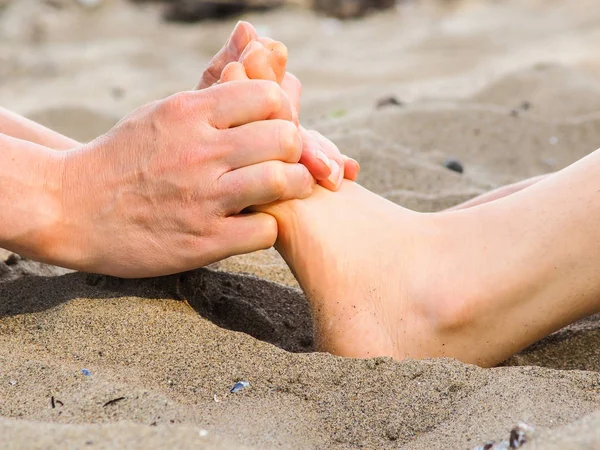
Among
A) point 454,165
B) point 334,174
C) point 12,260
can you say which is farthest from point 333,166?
point 454,165

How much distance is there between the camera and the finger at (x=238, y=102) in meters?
1.55

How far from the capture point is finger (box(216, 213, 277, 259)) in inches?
61.4

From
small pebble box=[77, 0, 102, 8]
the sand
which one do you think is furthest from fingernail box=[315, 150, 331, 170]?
small pebble box=[77, 0, 102, 8]

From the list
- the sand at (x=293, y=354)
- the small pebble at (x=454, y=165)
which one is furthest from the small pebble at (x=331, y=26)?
the small pebble at (x=454, y=165)

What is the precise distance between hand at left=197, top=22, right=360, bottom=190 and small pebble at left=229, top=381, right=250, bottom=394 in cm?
48

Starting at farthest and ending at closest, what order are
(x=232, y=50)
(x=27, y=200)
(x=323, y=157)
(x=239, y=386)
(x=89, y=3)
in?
(x=89, y=3), (x=232, y=50), (x=323, y=157), (x=27, y=200), (x=239, y=386)

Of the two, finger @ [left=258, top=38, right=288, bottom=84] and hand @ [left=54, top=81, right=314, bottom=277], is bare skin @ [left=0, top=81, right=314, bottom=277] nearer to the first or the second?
hand @ [left=54, top=81, right=314, bottom=277]

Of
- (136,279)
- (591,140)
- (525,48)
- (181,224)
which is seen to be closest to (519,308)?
(181,224)

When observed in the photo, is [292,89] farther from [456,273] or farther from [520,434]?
[520,434]

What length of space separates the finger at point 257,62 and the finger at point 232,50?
0.30 ft

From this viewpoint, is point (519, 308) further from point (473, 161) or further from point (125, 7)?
point (125, 7)

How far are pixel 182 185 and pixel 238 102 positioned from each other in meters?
0.19

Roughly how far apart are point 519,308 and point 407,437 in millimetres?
428

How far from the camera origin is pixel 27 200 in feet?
5.03
